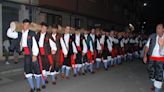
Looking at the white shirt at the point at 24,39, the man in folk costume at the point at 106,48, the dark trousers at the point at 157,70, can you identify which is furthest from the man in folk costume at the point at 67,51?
the dark trousers at the point at 157,70

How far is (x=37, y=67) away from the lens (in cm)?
869

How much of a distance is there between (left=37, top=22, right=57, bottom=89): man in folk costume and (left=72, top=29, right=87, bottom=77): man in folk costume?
220 centimetres

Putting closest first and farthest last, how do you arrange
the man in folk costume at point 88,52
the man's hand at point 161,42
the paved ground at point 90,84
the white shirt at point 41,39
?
1. the man's hand at point 161,42
2. the white shirt at point 41,39
3. the paved ground at point 90,84
4. the man in folk costume at point 88,52

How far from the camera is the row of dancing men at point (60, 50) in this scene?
8.53 meters

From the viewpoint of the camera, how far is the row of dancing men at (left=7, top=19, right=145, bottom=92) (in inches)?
336

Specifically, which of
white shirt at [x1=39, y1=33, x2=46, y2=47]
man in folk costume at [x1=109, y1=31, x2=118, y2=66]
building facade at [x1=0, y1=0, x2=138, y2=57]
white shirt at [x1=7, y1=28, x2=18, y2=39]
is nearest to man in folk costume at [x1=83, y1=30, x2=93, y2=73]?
man in folk costume at [x1=109, y1=31, x2=118, y2=66]

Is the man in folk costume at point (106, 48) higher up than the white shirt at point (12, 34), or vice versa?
the white shirt at point (12, 34)

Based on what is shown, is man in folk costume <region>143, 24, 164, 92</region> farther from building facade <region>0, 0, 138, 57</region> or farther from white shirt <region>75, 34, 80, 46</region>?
building facade <region>0, 0, 138, 57</region>

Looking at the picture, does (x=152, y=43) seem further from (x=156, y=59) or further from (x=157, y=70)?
(x=157, y=70)

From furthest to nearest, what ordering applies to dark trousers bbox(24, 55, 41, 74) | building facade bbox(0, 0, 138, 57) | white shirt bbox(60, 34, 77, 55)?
building facade bbox(0, 0, 138, 57) → white shirt bbox(60, 34, 77, 55) → dark trousers bbox(24, 55, 41, 74)

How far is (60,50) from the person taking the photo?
10891 mm

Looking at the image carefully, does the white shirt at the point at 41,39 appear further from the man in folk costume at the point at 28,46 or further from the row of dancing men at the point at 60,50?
the man in folk costume at the point at 28,46

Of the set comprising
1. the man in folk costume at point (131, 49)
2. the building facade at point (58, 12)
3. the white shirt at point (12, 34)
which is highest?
the building facade at point (58, 12)

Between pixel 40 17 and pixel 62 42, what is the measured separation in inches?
397
